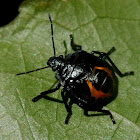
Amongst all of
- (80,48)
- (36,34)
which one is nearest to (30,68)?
(36,34)

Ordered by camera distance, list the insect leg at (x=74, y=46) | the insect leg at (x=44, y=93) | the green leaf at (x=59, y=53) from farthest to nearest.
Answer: the insect leg at (x=74, y=46)
the insect leg at (x=44, y=93)
the green leaf at (x=59, y=53)

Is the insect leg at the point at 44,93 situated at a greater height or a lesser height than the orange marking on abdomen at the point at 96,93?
lesser

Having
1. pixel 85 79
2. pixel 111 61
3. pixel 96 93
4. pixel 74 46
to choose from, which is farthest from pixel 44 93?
pixel 111 61

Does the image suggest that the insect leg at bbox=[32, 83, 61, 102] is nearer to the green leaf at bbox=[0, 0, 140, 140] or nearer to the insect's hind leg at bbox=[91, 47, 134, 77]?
the green leaf at bbox=[0, 0, 140, 140]

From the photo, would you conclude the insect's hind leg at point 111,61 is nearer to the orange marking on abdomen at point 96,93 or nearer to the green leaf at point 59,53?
the green leaf at point 59,53

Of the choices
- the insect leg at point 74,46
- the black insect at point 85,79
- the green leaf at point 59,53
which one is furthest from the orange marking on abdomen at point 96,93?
the insect leg at point 74,46

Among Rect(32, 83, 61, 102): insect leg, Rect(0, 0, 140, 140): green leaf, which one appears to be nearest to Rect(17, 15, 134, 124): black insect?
Rect(32, 83, 61, 102): insect leg

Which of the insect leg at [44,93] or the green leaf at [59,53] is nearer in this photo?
the green leaf at [59,53]

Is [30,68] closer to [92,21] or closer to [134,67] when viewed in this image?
[92,21]
